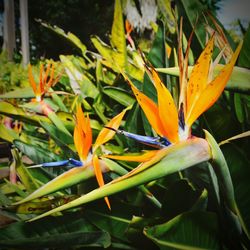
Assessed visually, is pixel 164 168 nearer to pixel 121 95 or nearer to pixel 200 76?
pixel 200 76

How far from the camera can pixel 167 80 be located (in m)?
0.58

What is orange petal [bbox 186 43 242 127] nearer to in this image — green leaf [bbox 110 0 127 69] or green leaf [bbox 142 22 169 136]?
green leaf [bbox 142 22 169 136]

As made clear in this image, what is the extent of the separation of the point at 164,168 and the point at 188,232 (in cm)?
18

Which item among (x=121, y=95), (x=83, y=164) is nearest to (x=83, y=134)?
(x=83, y=164)

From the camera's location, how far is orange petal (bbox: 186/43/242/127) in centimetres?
30

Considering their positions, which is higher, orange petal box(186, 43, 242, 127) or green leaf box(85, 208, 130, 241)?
orange petal box(186, 43, 242, 127)

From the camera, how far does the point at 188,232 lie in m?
0.43

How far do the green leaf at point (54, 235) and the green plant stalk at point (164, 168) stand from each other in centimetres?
14

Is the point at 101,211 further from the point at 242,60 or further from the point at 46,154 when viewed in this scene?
the point at 242,60

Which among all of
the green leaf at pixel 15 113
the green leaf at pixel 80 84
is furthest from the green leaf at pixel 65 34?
the green leaf at pixel 15 113

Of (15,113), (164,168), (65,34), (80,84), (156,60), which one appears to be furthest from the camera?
(65,34)

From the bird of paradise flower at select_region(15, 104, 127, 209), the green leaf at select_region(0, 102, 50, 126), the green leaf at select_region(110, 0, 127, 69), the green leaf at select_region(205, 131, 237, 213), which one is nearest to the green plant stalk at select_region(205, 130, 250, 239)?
the green leaf at select_region(205, 131, 237, 213)

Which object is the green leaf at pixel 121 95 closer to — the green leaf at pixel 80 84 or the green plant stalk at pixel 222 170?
the green leaf at pixel 80 84

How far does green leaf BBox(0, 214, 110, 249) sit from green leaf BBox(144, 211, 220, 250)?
75mm
